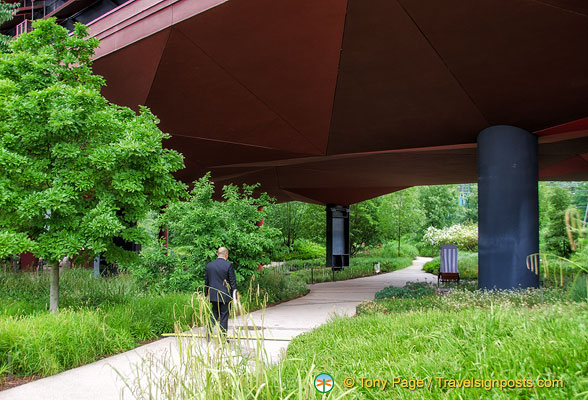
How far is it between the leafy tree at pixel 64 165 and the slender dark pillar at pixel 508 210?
721cm

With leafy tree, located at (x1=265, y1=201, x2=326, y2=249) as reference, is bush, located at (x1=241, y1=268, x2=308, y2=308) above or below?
below

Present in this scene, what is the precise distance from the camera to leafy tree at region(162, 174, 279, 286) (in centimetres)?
1033

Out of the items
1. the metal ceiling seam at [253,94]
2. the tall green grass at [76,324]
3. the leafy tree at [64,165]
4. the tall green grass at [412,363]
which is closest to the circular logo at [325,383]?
the tall green grass at [412,363]

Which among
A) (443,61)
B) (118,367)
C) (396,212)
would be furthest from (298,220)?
(118,367)

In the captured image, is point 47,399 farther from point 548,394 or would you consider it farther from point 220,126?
point 220,126

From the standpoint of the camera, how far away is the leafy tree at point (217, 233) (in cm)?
1033

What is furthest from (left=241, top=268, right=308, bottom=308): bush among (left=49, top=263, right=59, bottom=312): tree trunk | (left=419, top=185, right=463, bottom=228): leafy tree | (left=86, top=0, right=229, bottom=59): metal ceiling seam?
(left=419, top=185, right=463, bottom=228): leafy tree

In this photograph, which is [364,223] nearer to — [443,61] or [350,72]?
[350,72]

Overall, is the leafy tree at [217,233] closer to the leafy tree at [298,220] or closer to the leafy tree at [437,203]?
the leafy tree at [298,220]

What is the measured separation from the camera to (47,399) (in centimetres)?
458

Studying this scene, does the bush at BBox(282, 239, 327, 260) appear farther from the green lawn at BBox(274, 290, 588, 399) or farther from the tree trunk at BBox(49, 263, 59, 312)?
the green lawn at BBox(274, 290, 588, 399)

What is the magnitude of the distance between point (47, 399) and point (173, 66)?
24.7 ft

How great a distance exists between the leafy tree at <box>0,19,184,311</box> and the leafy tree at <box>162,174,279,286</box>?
2243 millimetres

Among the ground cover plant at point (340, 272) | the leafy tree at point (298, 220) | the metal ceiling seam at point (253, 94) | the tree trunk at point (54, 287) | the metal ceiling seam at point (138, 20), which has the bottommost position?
the ground cover plant at point (340, 272)
